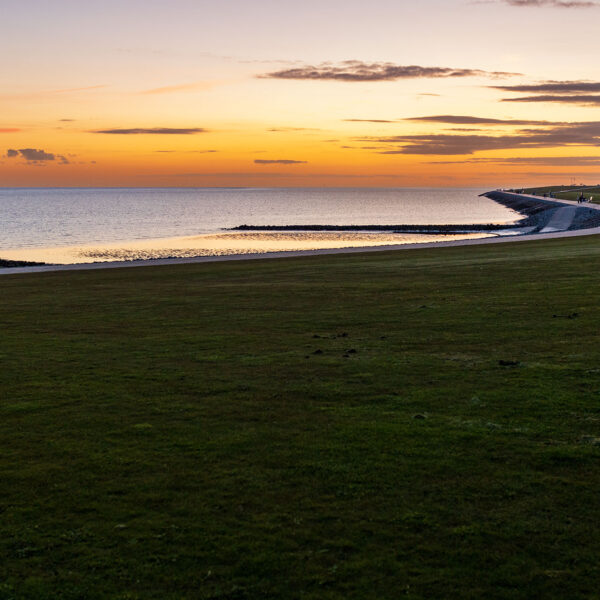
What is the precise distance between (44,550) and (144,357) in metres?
6.97

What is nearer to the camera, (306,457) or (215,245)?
(306,457)

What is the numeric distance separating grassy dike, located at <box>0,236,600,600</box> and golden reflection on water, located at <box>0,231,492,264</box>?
1852 inches

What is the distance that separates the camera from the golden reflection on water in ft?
210

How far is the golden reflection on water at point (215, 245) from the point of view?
64.1 meters

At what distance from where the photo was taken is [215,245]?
75.2 meters

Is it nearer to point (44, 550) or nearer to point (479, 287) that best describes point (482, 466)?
point (44, 550)

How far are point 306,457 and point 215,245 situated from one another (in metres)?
68.4

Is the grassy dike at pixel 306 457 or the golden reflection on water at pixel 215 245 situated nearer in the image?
the grassy dike at pixel 306 457

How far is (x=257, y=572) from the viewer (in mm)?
5793

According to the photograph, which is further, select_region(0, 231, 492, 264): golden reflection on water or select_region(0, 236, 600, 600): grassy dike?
select_region(0, 231, 492, 264): golden reflection on water

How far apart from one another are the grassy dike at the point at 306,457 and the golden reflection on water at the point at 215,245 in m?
47.0

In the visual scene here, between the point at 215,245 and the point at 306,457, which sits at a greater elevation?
the point at 306,457

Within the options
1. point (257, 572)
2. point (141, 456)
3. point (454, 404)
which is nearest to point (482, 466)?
point (454, 404)

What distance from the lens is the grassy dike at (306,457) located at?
19.1ft
